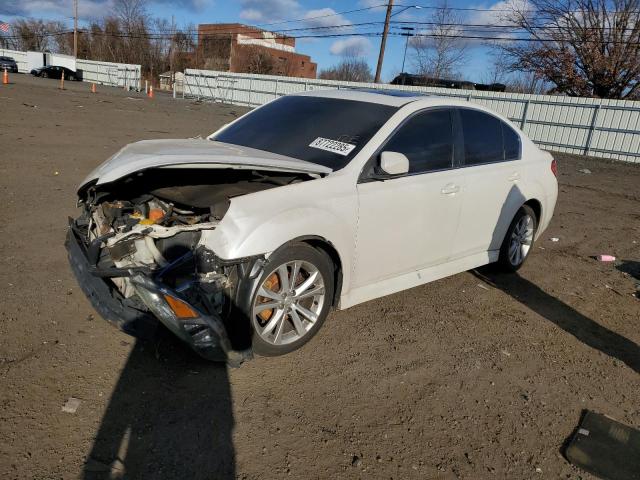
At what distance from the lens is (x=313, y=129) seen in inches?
159

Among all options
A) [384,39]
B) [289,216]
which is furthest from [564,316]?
[384,39]

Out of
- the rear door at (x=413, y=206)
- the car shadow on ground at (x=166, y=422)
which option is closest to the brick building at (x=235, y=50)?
the rear door at (x=413, y=206)

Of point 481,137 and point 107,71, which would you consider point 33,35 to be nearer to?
point 107,71

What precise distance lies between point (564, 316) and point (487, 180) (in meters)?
1.45

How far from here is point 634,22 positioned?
2875 cm

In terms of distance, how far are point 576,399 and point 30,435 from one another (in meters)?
3.24

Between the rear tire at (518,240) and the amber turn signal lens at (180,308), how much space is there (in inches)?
138

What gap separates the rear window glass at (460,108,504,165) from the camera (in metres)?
4.41

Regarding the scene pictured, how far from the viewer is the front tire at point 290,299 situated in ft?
10.2

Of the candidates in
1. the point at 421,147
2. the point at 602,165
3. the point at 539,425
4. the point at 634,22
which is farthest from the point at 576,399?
the point at 634,22

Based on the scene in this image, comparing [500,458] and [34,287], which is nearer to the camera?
[500,458]

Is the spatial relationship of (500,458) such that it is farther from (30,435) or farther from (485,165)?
(485,165)

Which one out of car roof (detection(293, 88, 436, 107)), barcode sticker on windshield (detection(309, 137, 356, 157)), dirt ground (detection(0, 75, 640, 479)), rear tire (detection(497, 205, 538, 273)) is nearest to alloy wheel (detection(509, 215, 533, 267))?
rear tire (detection(497, 205, 538, 273))

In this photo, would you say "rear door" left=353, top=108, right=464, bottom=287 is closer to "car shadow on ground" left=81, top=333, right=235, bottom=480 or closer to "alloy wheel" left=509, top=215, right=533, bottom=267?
"alloy wheel" left=509, top=215, right=533, bottom=267
